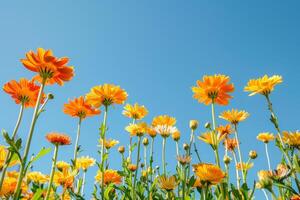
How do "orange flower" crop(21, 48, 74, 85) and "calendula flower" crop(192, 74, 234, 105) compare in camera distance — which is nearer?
"orange flower" crop(21, 48, 74, 85)

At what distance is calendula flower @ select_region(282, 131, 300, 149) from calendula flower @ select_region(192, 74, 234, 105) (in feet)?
2.16

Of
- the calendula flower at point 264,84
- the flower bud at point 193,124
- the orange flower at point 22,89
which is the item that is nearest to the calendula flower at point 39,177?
the orange flower at point 22,89

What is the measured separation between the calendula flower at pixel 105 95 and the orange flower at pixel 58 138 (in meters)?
0.42

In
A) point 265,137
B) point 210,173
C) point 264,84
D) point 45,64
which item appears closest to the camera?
point 45,64

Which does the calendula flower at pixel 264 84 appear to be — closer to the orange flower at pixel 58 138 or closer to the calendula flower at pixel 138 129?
the calendula flower at pixel 138 129

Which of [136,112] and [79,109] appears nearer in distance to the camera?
[79,109]

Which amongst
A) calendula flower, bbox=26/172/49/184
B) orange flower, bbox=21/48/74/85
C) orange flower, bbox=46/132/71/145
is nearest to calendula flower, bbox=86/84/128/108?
orange flower, bbox=46/132/71/145

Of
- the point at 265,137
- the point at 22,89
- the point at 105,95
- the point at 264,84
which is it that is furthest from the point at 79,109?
the point at 265,137

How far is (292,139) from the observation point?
3.38 m

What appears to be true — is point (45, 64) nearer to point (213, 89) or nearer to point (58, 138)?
point (58, 138)

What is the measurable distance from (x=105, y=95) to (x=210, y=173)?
4.51 ft

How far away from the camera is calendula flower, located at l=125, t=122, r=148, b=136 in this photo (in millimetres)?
4172

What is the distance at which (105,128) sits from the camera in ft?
9.86

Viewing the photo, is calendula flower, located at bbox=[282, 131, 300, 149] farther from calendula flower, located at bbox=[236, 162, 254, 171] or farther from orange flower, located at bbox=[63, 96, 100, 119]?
orange flower, located at bbox=[63, 96, 100, 119]
